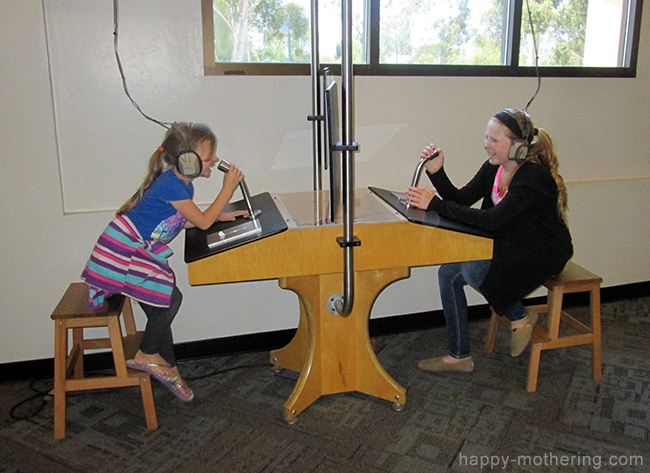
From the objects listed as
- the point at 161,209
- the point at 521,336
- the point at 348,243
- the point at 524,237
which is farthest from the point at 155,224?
the point at 521,336

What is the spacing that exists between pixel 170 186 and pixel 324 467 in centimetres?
104

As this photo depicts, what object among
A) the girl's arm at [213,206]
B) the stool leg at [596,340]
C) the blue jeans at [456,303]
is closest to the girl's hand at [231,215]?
the girl's arm at [213,206]

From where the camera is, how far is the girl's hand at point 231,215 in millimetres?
2051

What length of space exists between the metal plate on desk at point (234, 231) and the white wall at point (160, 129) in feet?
1.09

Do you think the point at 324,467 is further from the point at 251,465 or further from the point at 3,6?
the point at 3,6

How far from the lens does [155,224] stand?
2004mm

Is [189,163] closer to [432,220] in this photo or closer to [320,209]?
[320,209]

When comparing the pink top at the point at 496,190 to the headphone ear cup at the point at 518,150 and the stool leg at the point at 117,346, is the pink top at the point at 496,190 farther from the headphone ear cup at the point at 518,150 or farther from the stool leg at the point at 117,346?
the stool leg at the point at 117,346

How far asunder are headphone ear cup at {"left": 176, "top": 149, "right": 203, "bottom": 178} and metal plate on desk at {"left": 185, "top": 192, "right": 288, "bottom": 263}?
0.69 feet

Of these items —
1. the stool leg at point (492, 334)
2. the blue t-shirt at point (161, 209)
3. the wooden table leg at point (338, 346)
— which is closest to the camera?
the blue t-shirt at point (161, 209)

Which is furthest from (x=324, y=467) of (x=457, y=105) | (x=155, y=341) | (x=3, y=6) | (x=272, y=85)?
(x=3, y=6)

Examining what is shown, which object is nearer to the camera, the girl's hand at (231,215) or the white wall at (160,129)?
the girl's hand at (231,215)

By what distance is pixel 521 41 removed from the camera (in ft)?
9.11

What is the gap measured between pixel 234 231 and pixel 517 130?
1068 mm
